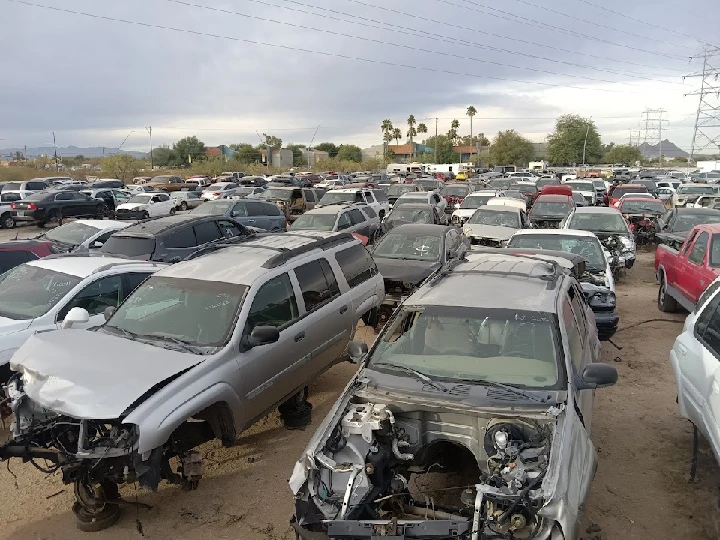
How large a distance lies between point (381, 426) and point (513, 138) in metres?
105

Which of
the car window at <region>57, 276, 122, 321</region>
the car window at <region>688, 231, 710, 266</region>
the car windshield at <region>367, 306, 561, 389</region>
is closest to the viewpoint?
the car windshield at <region>367, 306, 561, 389</region>

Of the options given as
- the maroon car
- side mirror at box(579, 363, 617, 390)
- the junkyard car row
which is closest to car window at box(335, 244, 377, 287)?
the junkyard car row

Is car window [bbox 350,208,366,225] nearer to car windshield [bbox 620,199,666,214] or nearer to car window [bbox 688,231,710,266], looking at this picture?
car window [bbox 688,231,710,266]

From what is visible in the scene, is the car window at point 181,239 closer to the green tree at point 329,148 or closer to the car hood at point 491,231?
the car hood at point 491,231

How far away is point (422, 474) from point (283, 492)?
1.45m

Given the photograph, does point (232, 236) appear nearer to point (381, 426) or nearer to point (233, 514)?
point (233, 514)

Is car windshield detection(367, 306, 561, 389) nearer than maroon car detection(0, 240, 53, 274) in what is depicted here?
Yes

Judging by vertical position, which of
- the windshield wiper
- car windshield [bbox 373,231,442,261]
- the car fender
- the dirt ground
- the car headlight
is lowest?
the dirt ground

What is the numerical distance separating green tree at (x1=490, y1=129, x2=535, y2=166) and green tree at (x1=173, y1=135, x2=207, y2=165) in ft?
170

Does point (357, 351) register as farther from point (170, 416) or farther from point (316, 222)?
point (316, 222)

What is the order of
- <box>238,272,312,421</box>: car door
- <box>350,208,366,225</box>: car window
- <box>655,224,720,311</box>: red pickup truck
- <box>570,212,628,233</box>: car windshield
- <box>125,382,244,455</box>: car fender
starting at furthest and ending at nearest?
<box>350,208,366,225</box>: car window, <box>570,212,628,233</box>: car windshield, <box>655,224,720,311</box>: red pickup truck, <box>238,272,312,421</box>: car door, <box>125,382,244,455</box>: car fender

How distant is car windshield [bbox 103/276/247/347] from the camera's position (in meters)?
5.32

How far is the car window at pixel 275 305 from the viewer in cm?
557

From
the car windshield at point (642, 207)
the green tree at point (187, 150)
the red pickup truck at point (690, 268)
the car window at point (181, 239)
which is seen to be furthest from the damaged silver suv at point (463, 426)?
the green tree at point (187, 150)
